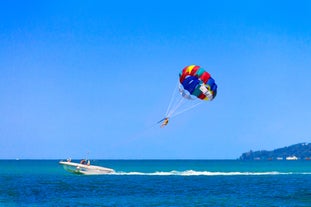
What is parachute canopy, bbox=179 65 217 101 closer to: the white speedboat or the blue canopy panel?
the blue canopy panel

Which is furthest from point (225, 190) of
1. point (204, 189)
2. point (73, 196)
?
point (73, 196)

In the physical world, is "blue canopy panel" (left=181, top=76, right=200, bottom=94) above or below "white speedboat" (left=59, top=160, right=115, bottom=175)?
above

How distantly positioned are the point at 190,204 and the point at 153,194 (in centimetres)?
717

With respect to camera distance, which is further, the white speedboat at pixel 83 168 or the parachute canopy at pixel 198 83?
the white speedboat at pixel 83 168

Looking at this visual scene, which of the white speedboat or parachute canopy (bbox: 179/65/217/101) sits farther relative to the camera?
the white speedboat

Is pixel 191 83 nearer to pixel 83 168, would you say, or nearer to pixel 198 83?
pixel 198 83

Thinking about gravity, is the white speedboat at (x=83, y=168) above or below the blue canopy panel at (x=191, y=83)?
below

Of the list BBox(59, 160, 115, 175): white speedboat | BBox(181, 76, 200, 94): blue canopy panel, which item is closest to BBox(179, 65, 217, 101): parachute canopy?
BBox(181, 76, 200, 94): blue canopy panel

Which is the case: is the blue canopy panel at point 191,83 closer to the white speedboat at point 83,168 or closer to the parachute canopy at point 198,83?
the parachute canopy at point 198,83

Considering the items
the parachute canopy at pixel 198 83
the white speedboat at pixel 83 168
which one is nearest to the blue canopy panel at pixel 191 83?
the parachute canopy at pixel 198 83

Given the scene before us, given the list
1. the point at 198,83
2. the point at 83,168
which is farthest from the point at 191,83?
the point at 83,168

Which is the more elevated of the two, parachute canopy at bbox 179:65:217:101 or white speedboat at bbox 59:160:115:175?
parachute canopy at bbox 179:65:217:101

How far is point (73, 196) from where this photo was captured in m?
40.1

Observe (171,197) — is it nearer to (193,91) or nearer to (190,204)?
(190,204)
